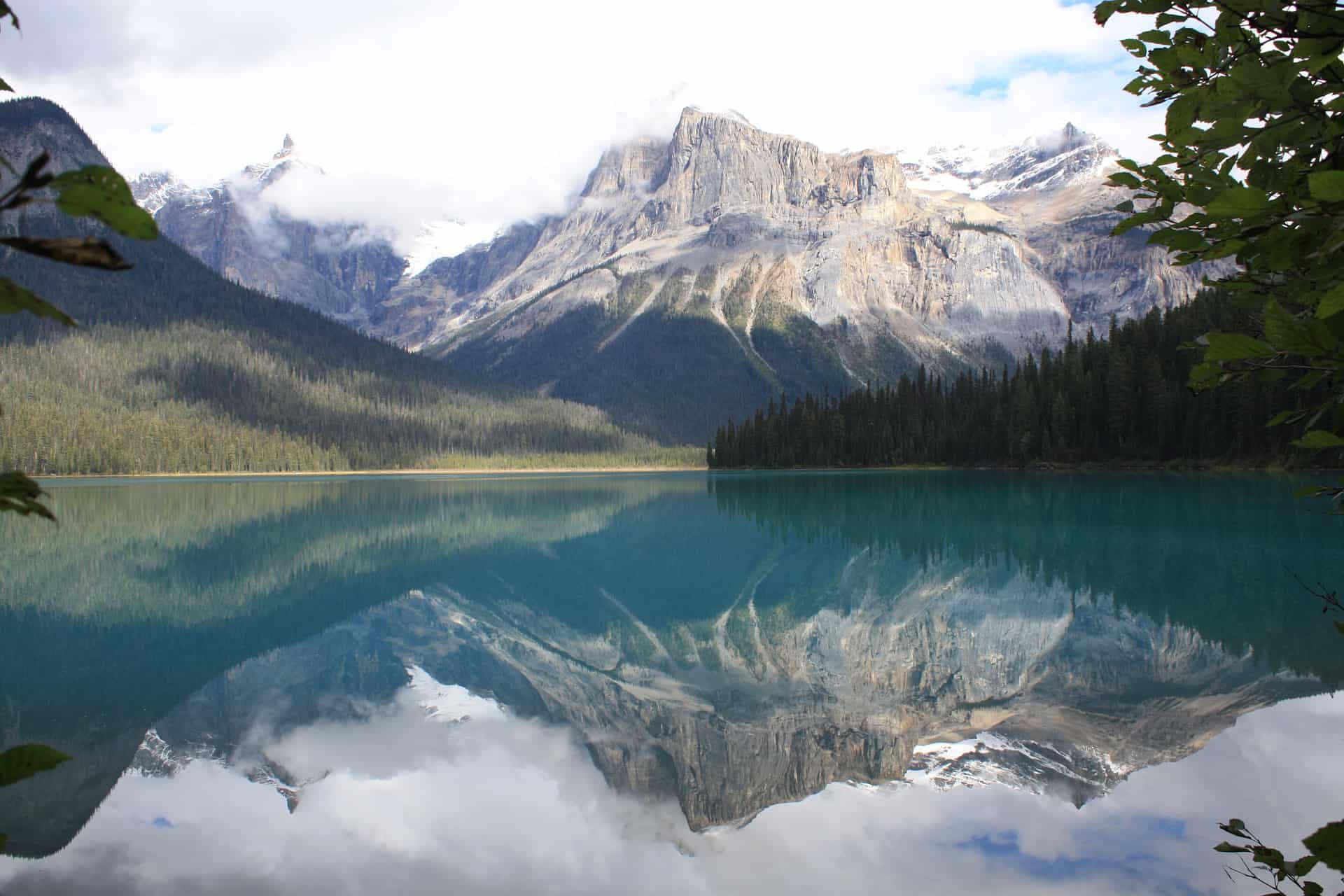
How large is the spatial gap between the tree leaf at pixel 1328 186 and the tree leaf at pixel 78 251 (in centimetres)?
252

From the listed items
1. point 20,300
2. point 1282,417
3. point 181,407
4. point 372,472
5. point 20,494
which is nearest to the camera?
point 20,300

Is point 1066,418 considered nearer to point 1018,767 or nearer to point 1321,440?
point 1018,767

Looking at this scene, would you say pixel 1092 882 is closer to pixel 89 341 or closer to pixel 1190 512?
pixel 1190 512

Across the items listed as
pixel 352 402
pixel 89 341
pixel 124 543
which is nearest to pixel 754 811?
pixel 124 543

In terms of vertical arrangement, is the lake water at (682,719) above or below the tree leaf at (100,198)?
below

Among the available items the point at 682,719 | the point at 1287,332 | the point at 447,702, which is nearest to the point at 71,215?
the point at 1287,332

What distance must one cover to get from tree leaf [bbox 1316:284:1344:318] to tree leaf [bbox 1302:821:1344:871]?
1.23m

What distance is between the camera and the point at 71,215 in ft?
5.12

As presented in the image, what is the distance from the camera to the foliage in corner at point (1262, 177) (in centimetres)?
224

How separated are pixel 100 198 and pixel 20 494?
708 millimetres

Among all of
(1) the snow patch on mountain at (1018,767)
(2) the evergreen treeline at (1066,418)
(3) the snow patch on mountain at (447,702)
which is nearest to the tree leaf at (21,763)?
(1) the snow patch on mountain at (1018,767)

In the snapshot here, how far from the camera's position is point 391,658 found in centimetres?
1839

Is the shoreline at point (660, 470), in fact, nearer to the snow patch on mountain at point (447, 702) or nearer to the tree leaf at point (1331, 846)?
the snow patch on mountain at point (447, 702)

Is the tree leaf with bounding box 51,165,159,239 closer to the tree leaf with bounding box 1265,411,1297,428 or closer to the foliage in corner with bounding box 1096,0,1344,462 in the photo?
the foliage in corner with bounding box 1096,0,1344,462
